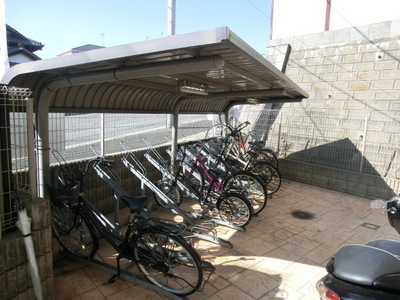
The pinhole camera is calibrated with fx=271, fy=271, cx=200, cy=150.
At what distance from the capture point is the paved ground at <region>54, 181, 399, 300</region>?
2.85 m

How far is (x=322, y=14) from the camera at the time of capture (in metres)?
10.1

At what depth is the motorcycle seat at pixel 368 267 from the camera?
1.73 meters

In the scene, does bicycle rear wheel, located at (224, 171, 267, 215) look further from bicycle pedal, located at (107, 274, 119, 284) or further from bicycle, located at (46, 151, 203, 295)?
bicycle pedal, located at (107, 274, 119, 284)

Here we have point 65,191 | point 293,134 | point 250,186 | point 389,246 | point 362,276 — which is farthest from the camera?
point 293,134

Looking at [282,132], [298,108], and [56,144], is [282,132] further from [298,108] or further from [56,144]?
[56,144]

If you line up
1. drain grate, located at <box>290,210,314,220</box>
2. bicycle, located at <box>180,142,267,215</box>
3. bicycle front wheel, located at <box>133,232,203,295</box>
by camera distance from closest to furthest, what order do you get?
bicycle front wheel, located at <box>133,232,203,295</box>
bicycle, located at <box>180,142,267,215</box>
drain grate, located at <box>290,210,314,220</box>

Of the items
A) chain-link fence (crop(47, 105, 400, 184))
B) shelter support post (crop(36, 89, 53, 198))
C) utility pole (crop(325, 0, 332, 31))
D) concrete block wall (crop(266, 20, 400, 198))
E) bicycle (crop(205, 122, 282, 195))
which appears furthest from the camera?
utility pole (crop(325, 0, 332, 31))

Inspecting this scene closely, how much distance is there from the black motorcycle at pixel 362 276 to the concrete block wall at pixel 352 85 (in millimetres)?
5170

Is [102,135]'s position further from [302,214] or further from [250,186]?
[302,214]

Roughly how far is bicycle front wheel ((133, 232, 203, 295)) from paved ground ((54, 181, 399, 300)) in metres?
0.16

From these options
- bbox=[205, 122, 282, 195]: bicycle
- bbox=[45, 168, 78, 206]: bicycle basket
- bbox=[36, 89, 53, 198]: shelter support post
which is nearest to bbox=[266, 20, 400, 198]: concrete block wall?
bbox=[205, 122, 282, 195]: bicycle

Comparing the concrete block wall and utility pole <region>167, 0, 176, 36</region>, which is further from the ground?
utility pole <region>167, 0, 176, 36</region>

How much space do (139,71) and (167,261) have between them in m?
1.93

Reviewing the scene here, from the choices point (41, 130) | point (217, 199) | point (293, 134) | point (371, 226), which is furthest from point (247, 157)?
point (41, 130)
